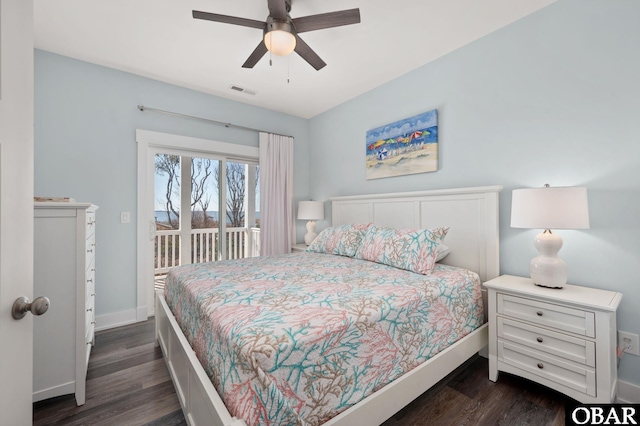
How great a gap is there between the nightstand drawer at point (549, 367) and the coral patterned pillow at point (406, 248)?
0.73 meters

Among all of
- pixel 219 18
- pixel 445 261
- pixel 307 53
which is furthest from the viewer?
pixel 445 261

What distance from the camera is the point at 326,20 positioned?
5.73ft

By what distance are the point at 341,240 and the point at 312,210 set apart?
1.11 meters

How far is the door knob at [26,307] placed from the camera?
27.2 inches

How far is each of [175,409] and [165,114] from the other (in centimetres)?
290

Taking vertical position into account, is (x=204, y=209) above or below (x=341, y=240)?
above

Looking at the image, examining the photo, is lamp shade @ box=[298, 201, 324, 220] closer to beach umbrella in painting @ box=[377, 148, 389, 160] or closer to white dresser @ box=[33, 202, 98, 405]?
beach umbrella in painting @ box=[377, 148, 389, 160]

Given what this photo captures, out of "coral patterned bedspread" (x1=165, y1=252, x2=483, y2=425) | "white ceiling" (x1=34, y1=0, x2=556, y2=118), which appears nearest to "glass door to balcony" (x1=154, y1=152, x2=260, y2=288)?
"white ceiling" (x1=34, y1=0, x2=556, y2=118)

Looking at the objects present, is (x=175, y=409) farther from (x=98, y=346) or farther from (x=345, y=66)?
(x=345, y=66)

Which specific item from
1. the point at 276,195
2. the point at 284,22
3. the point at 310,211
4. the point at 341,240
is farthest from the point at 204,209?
the point at 284,22

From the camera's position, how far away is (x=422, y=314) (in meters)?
1.55

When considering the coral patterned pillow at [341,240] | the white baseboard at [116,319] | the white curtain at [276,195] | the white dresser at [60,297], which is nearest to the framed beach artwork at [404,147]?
the coral patterned pillow at [341,240]

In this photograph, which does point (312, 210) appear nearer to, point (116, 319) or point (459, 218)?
point (459, 218)

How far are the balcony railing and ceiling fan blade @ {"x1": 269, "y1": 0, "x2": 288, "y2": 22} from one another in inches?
103
